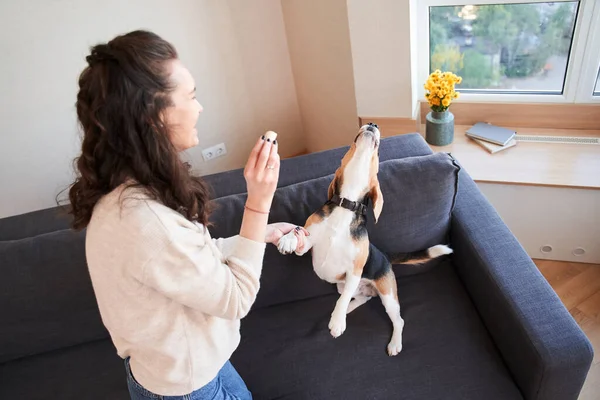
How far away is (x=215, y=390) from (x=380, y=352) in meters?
0.52

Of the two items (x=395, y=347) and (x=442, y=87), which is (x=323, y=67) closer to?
(x=442, y=87)

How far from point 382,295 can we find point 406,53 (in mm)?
1057

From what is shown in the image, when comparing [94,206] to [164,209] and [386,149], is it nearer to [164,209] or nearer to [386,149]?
[164,209]

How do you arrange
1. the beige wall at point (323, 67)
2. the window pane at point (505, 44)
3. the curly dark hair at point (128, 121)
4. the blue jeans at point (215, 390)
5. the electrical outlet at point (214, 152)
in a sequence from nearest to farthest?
the curly dark hair at point (128, 121)
the blue jeans at point (215, 390)
the window pane at point (505, 44)
the beige wall at point (323, 67)
the electrical outlet at point (214, 152)

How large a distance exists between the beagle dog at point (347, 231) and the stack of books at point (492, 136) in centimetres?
101

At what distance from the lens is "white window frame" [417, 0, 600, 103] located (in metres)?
1.81

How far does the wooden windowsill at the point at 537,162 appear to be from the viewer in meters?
1.78

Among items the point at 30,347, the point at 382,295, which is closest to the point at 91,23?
the point at 30,347

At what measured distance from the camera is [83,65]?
1973 mm

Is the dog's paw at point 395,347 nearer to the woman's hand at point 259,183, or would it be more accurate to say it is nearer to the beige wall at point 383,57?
the woman's hand at point 259,183

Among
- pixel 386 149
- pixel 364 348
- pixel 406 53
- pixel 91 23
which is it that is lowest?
pixel 364 348

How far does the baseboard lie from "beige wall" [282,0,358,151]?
A: 221 millimetres

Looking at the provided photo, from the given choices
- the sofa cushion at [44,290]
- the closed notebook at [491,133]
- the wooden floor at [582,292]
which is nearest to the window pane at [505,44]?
the closed notebook at [491,133]

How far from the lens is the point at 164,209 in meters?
0.81
